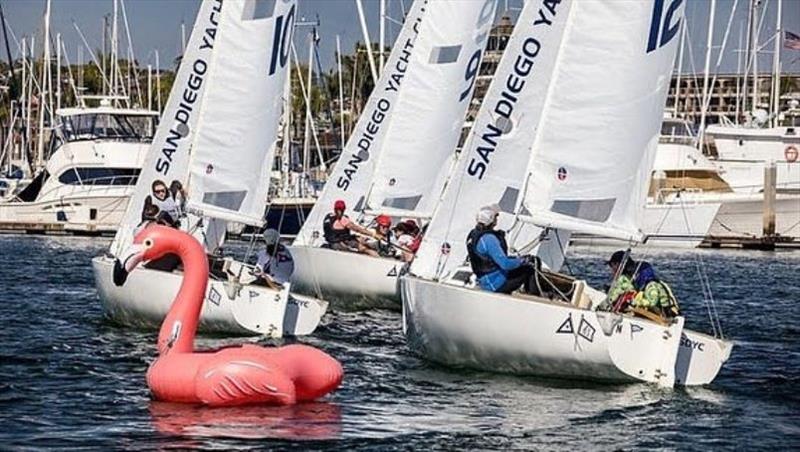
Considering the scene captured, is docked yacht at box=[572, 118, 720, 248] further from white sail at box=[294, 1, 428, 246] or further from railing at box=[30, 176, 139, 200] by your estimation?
white sail at box=[294, 1, 428, 246]

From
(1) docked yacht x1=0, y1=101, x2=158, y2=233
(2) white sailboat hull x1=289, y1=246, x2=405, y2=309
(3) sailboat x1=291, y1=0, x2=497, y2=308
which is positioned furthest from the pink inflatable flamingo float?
(1) docked yacht x1=0, y1=101, x2=158, y2=233

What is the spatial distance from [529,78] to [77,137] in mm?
36313

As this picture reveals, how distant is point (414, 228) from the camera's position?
1166 inches

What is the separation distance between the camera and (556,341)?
17.8 metres

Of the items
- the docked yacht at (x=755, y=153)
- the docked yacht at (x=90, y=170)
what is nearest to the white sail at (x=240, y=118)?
the docked yacht at (x=90, y=170)

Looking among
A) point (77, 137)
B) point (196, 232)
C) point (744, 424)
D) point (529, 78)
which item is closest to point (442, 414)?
point (744, 424)

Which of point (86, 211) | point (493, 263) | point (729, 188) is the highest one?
point (729, 188)

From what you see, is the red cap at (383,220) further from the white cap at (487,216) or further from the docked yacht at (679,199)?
the docked yacht at (679,199)

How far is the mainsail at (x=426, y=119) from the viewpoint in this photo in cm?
2888

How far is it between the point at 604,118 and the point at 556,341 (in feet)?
8.92

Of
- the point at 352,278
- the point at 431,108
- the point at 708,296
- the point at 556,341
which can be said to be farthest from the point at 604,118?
the point at 708,296

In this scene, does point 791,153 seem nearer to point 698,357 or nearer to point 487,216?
Answer: point 487,216

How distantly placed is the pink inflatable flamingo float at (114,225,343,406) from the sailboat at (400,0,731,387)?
254cm

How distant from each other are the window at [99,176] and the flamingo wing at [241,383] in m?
39.1
